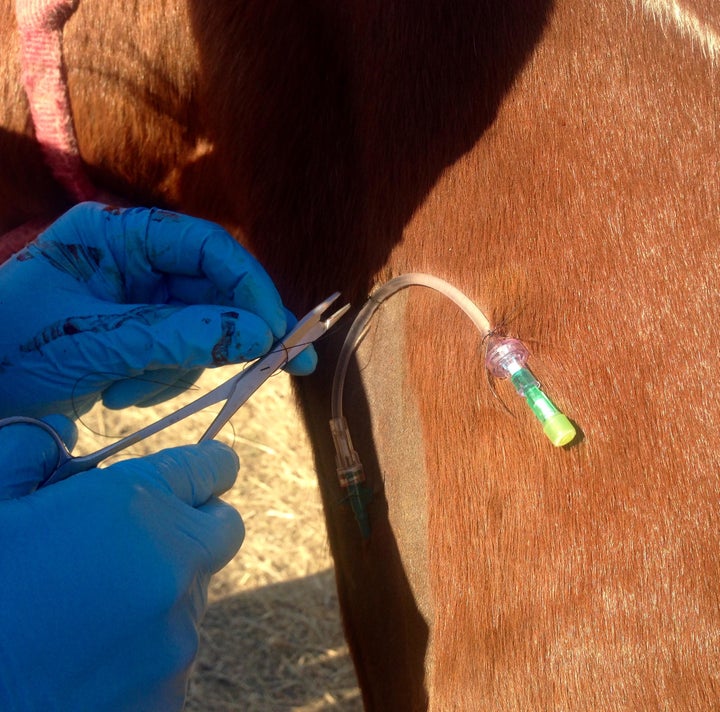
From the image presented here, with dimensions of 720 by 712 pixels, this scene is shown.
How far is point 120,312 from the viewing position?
0.94 meters

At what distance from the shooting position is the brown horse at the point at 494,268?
798mm

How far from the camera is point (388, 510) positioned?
3.29 feet

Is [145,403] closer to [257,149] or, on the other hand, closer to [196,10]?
[257,149]

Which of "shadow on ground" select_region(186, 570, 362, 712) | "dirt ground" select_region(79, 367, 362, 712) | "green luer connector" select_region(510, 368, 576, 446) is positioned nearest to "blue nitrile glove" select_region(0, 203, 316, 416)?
"green luer connector" select_region(510, 368, 576, 446)

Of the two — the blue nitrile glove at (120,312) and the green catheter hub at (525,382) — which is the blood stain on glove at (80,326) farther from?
the green catheter hub at (525,382)

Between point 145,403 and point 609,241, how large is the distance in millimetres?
742

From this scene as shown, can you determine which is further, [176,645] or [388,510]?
[388,510]

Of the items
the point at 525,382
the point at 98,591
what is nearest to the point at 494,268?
the point at 525,382

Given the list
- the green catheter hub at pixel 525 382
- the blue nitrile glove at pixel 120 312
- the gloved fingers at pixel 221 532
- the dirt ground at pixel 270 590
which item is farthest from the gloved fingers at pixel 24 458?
the dirt ground at pixel 270 590

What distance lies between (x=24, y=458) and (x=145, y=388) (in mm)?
244

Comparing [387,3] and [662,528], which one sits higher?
[387,3]

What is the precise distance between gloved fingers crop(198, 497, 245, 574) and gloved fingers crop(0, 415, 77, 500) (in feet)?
0.68

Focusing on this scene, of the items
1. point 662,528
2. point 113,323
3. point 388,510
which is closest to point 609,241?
point 662,528

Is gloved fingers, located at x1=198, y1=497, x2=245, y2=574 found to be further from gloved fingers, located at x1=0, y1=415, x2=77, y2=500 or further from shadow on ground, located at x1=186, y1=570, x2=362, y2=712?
shadow on ground, located at x1=186, y1=570, x2=362, y2=712
